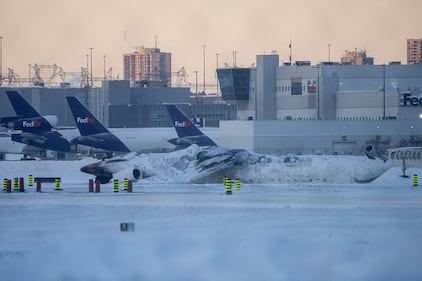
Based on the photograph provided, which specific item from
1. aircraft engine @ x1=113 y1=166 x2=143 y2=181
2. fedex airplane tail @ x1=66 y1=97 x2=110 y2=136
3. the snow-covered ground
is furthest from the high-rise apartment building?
the snow-covered ground

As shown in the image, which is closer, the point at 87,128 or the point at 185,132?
the point at 87,128

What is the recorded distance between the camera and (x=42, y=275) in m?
29.2

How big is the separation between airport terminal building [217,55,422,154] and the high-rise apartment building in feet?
67.5

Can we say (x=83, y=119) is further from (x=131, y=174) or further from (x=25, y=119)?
(x=131, y=174)

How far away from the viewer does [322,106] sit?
116875mm

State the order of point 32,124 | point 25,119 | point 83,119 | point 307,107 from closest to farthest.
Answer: point 83,119 < point 32,124 < point 25,119 < point 307,107

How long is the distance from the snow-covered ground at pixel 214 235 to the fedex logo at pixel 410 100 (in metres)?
51.8

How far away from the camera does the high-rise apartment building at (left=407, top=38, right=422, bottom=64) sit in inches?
5748

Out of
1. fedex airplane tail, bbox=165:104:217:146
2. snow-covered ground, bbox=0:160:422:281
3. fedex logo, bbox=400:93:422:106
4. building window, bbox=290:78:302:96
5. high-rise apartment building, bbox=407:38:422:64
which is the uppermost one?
high-rise apartment building, bbox=407:38:422:64

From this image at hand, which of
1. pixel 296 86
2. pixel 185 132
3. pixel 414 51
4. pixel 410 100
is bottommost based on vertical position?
pixel 185 132

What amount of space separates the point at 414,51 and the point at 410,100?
138 ft

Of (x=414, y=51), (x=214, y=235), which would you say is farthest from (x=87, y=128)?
(x=414, y=51)

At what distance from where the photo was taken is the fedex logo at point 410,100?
356 ft

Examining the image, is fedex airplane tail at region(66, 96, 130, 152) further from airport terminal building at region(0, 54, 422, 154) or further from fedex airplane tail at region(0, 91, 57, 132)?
airport terminal building at region(0, 54, 422, 154)
